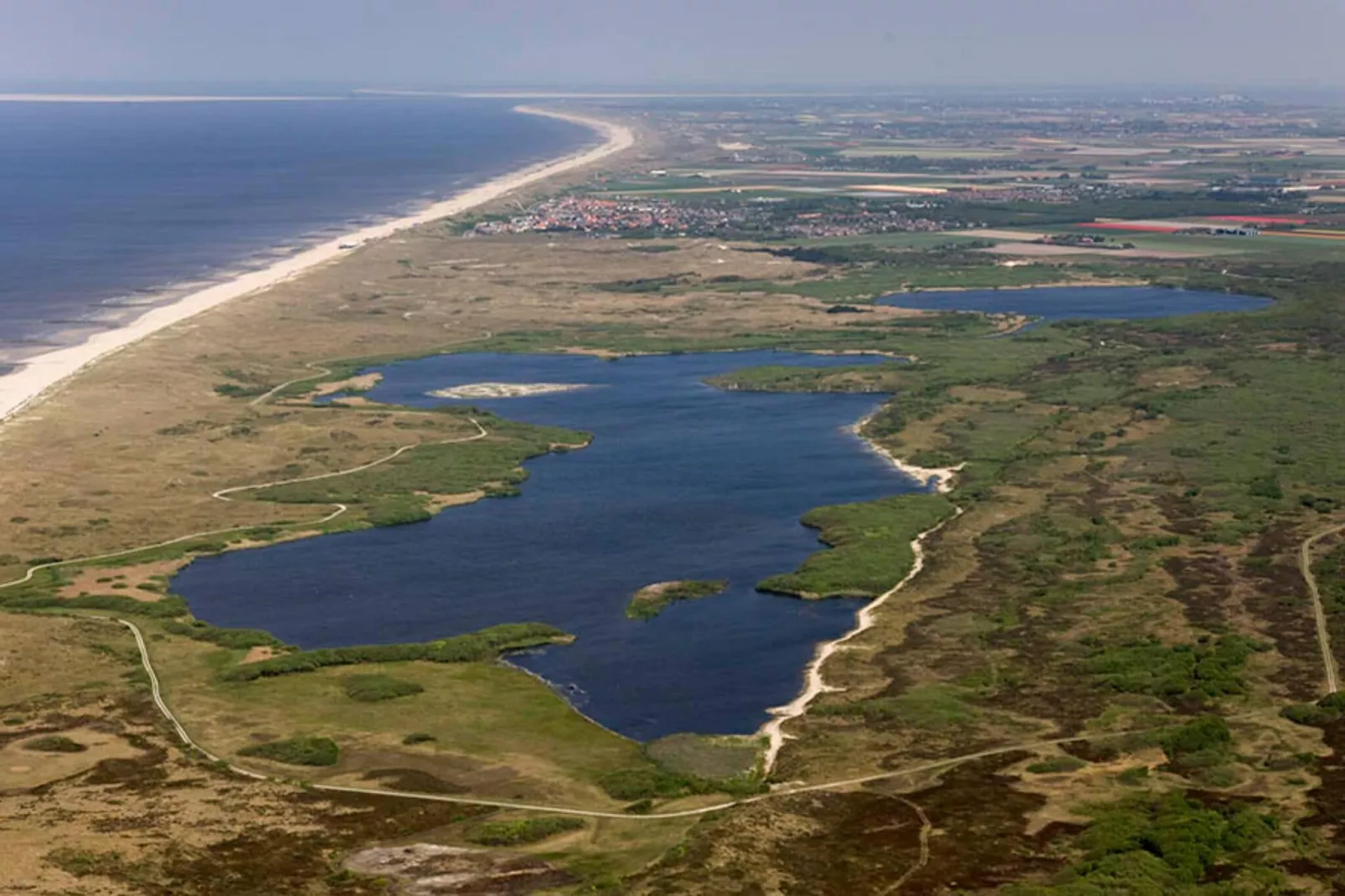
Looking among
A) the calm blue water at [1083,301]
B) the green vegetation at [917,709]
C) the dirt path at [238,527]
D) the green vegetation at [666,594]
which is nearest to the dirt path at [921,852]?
the green vegetation at [917,709]

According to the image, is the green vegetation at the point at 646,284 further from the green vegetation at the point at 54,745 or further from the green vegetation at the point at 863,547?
the green vegetation at the point at 54,745

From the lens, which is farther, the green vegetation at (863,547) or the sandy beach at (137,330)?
the sandy beach at (137,330)

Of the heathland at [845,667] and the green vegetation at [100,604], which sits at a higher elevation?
the heathland at [845,667]

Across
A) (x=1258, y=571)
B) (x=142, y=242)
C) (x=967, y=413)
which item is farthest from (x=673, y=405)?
(x=142, y=242)

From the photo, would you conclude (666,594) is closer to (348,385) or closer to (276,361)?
(348,385)

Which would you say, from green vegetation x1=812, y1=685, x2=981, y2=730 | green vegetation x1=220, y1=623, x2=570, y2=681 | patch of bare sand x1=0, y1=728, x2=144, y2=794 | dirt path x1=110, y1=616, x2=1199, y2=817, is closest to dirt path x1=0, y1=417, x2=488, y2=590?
green vegetation x1=220, y1=623, x2=570, y2=681

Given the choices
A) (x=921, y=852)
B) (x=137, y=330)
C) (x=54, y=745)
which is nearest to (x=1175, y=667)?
(x=921, y=852)
